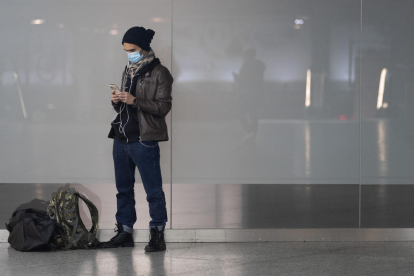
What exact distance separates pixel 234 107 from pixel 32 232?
2361 millimetres

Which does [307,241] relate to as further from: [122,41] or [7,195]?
[7,195]

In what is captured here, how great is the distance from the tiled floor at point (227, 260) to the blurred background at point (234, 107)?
1.25ft

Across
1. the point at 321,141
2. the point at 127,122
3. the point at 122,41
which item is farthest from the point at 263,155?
the point at 122,41

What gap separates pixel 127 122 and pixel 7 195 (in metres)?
1.65

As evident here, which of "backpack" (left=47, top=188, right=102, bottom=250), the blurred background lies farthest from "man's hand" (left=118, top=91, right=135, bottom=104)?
"backpack" (left=47, top=188, right=102, bottom=250)

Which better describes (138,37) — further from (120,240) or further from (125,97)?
(120,240)

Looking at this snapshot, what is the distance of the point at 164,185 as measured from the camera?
5777 millimetres

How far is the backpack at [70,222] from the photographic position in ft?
17.5

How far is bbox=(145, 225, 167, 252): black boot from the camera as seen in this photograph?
17.4 feet

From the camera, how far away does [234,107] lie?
5.77 metres

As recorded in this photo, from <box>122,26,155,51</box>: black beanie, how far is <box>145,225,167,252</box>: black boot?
5.83ft

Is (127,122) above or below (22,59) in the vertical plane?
below

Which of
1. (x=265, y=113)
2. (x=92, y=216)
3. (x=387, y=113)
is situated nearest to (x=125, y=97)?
(x=92, y=216)

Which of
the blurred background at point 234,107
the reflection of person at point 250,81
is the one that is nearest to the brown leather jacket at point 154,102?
the blurred background at point 234,107
